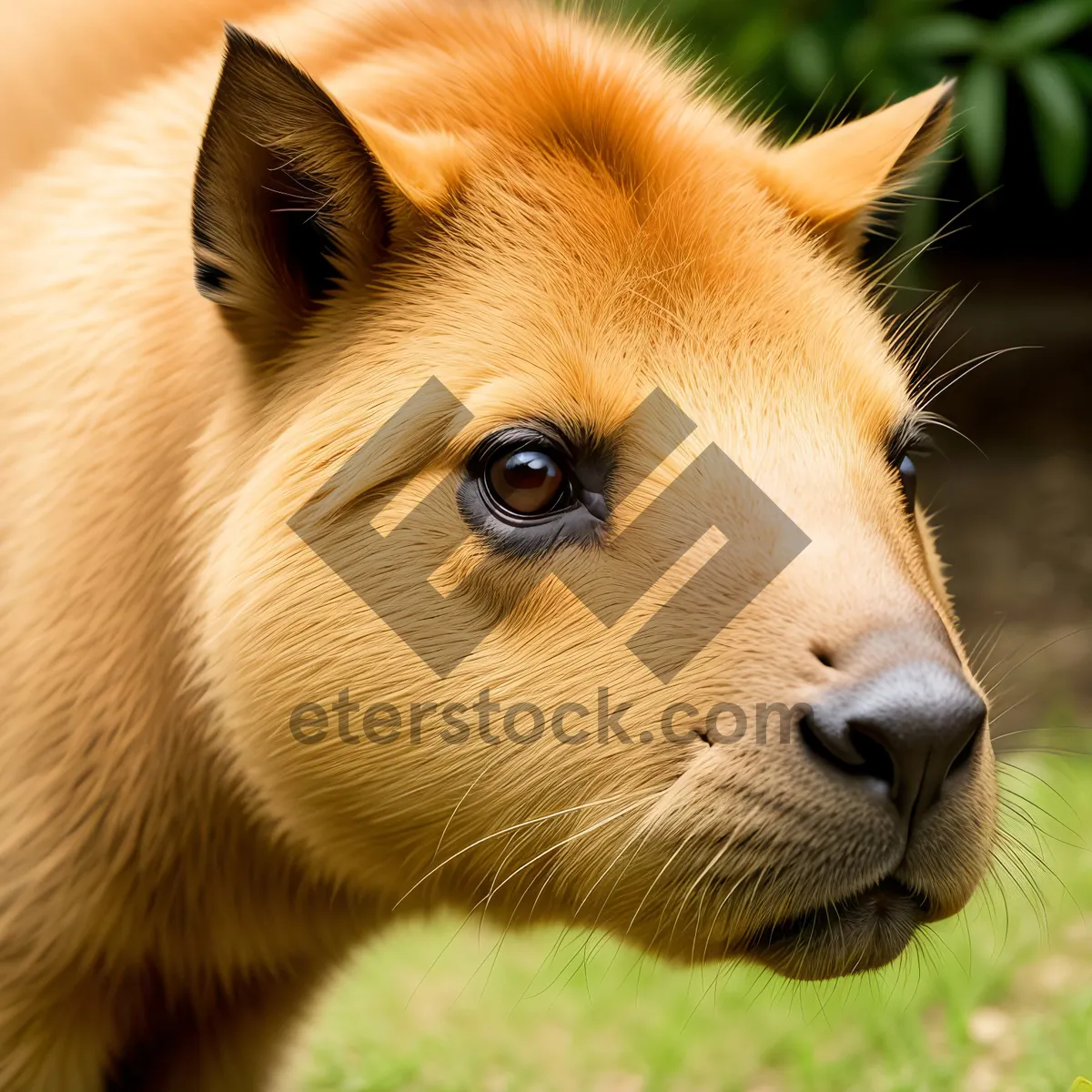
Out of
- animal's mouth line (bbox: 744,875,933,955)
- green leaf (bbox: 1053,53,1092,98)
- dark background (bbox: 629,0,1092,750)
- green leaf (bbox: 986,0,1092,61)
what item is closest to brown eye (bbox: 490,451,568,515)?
animal's mouth line (bbox: 744,875,933,955)

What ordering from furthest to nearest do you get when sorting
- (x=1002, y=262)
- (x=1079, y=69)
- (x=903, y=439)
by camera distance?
(x=1002, y=262) < (x=1079, y=69) < (x=903, y=439)

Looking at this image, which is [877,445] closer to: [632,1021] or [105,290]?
[105,290]

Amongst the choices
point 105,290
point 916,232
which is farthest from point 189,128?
point 916,232

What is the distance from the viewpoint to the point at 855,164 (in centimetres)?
275

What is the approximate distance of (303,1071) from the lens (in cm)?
366

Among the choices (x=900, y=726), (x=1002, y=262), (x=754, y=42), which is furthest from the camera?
(x=1002, y=262)

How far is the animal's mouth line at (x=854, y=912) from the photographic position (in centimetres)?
199

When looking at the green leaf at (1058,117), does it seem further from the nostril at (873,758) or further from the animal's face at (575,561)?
the nostril at (873,758)

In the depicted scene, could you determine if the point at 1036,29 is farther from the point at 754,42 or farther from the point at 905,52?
the point at 754,42

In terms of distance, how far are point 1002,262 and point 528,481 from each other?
6.39 metres

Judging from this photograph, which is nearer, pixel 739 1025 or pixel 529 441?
pixel 529 441

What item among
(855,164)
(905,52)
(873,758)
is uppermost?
(855,164)

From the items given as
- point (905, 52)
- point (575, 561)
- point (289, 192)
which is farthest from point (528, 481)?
point (905, 52)

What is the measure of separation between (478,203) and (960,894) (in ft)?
4.42
